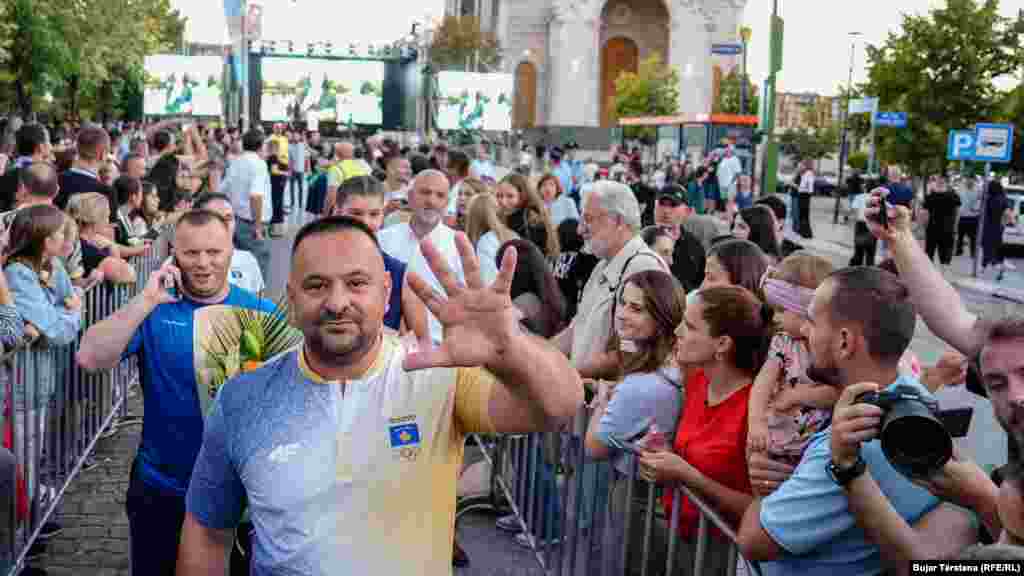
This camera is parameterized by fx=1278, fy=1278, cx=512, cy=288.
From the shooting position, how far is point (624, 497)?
4.74 metres

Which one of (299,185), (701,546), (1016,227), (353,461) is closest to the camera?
(353,461)

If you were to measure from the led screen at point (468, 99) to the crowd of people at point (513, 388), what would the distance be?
3912 cm

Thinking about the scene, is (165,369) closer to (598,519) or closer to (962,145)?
(598,519)

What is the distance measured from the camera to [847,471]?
2898 mm

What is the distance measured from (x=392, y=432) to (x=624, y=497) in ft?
6.07

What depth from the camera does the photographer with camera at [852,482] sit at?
2.92 m

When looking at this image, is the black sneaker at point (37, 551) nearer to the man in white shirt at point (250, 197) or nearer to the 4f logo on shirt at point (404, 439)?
the 4f logo on shirt at point (404, 439)

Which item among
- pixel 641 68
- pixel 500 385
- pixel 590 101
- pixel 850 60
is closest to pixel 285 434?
pixel 500 385

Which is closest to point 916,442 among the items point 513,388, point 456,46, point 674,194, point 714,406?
point 513,388

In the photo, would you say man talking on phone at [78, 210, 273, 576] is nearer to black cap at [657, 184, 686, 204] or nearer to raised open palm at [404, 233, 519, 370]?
raised open palm at [404, 233, 519, 370]

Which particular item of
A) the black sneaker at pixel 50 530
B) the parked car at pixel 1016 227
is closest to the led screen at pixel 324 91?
the parked car at pixel 1016 227

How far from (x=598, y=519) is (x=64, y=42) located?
29.8m

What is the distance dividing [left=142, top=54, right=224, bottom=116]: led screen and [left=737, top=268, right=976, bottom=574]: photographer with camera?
149 feet

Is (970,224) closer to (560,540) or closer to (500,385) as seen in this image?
(560,540)
